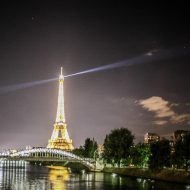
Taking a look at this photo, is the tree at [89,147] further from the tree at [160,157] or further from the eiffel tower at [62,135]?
the tree at [160,157]

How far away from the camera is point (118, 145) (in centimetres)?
9825

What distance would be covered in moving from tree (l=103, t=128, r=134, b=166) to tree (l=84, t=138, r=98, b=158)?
1981cm

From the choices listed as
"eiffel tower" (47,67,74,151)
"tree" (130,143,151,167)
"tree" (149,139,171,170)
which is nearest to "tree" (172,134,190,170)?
"tree" (149,139,171,170)

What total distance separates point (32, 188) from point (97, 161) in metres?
47.6

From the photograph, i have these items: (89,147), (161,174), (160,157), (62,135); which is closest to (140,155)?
(160,157)

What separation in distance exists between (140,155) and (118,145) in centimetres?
739

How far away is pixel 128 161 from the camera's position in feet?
319

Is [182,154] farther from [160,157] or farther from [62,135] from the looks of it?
[62,135]

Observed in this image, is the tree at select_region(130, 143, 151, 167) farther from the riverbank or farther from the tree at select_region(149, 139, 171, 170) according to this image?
the tree at select_region(149, 139, 171, 170)

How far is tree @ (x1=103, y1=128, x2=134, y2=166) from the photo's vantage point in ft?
321

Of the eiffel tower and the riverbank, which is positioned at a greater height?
the eiffel tower

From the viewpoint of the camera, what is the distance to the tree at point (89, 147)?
398 ft

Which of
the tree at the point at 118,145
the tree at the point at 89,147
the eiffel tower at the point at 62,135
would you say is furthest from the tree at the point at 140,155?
the eiffel tower at the point at 62,135

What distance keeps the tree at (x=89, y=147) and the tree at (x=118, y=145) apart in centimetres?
1981
